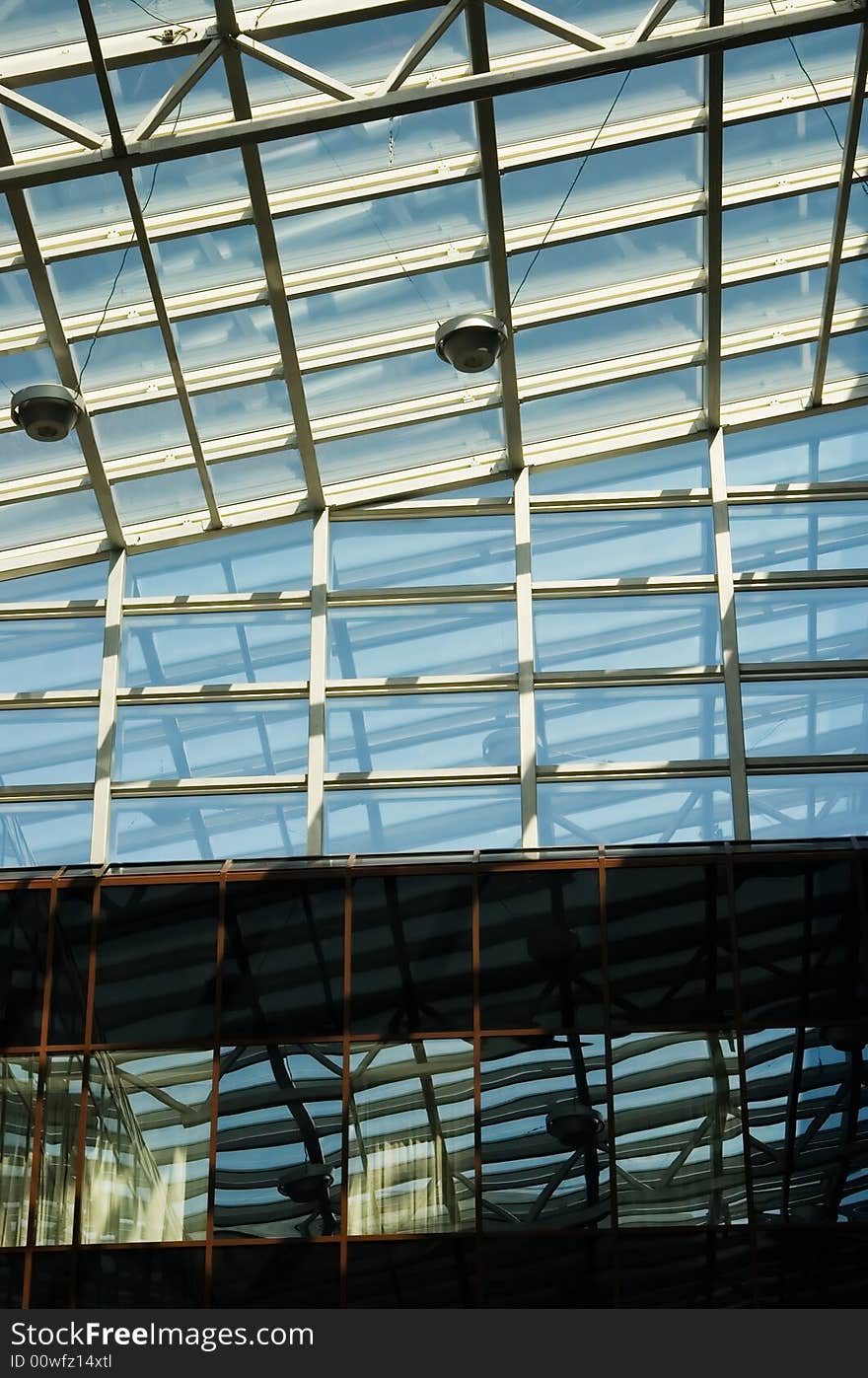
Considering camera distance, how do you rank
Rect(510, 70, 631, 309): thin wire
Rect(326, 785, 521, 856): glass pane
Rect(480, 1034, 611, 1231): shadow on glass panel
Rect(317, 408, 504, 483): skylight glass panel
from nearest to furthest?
Rect(480, 1034, 611, 1231): shadow on glass panel
Rect(510, 70, 631, 309): thin wire
Rect(326, 785, 521, 856): glass pane
Rect(317, 408, 504, 483): skylight glass panel

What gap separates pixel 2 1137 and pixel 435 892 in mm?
4889

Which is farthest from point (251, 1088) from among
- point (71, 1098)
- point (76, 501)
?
point (76, 501)

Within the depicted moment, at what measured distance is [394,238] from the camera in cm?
1820

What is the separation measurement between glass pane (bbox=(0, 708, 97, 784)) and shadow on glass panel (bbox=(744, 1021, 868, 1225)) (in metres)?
7.75

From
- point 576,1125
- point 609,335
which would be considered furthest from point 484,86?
point 576,1125

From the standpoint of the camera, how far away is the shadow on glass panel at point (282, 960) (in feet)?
58.0

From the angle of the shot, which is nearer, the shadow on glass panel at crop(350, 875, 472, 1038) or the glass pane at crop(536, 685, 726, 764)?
the shadow on glass panel at crop(350, 875, 472, 1038)

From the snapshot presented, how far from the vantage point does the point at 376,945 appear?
17969mm

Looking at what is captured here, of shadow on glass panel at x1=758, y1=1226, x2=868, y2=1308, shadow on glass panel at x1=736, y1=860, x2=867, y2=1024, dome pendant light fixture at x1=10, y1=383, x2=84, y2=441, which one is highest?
dome pendant light fixture at x1=10, y1=383, x2=84, y2=441

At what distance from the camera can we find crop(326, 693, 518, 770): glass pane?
19375 millimetres

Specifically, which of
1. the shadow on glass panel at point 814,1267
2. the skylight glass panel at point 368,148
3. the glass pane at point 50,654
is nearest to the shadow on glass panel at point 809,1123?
the shadow on glass panel at point 814,1267

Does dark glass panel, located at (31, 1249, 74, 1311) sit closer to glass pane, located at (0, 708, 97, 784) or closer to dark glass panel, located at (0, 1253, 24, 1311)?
dark glass panel, located at (0, 1253, 24, 1311)

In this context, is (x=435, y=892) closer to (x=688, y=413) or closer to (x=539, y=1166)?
(x=539, y=1166)

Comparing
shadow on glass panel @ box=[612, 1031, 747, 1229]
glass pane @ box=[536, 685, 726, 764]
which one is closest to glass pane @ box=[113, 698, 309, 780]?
glass pane @ box=[536, 685, 726, 764]
